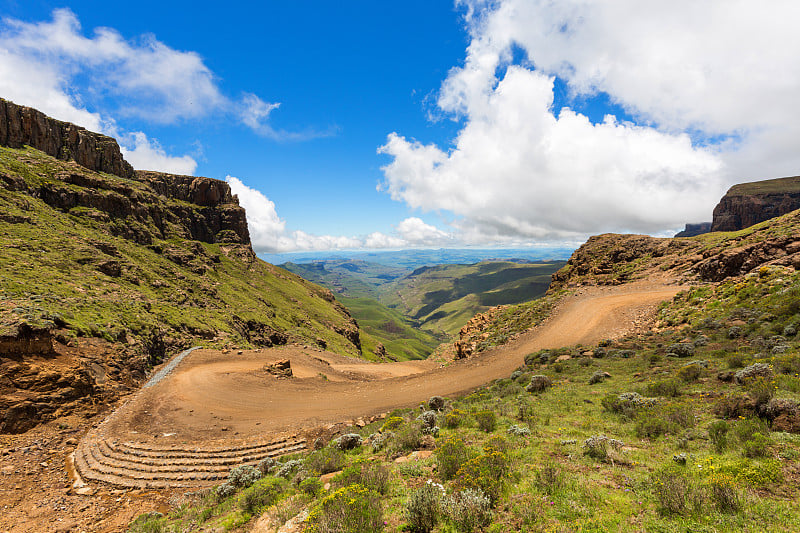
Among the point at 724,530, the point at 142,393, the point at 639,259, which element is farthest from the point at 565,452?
the point at 639,259

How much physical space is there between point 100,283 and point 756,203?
208 meters

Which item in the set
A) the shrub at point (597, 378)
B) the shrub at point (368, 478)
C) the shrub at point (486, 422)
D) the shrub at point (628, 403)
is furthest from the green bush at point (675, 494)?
the shrub at point (597, 378)

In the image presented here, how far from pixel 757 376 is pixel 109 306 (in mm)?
47365

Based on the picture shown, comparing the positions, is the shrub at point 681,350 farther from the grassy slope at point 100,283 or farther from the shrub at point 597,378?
the grassy slope at point 100,283

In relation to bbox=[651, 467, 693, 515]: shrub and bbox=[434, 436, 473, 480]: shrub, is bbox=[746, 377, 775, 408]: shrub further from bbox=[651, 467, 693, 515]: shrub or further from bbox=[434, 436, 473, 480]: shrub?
bbox=[434, 436, 473, 480]: shrub

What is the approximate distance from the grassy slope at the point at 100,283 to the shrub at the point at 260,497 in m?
20.4

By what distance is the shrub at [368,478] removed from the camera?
314 inches

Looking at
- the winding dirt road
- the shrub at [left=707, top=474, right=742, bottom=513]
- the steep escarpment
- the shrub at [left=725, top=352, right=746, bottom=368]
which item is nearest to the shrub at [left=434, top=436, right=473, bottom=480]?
the shrub at [left=707, top=474, right=742, bottom=513]

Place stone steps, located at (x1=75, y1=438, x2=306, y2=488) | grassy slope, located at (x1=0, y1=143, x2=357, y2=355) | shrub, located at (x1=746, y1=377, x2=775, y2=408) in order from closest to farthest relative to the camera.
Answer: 1. shrub, located at (x1=746, y1=377, x2=775, y2=408)
2. stone steps, located at (x1=75, y1=438, x2=306, y2=488)
3. grassy slope, located at (x1=0, y1=143, x2=357, y2=355)

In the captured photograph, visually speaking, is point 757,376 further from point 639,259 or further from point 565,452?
point 639,259

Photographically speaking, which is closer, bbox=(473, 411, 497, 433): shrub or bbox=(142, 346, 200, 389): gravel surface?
bbox=(473, 411, 497, 433): shrub

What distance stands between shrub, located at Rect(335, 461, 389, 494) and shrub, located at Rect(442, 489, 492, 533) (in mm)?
2254

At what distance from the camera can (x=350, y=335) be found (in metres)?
102

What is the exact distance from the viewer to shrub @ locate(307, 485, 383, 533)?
20.1ft
